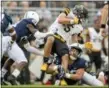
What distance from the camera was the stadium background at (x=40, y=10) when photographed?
51.5 ft

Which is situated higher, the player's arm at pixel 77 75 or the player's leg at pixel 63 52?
the player's leg at pixel 63 52

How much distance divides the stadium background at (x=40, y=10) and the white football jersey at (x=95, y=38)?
20 centimetres

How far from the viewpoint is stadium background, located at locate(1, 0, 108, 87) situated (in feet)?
51.5

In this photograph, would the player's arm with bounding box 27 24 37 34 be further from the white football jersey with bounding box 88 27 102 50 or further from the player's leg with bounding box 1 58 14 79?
the white football jersey with bounding box 88 27 102 50

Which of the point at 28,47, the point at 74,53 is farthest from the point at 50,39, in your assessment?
the point at 28,47

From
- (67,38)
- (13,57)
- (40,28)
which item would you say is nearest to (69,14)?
(67,38)

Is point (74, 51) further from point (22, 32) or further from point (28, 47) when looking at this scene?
point (28, 47)

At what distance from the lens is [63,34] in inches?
505

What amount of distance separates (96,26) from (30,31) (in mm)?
Result: 2996

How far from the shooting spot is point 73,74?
12711 millimetres

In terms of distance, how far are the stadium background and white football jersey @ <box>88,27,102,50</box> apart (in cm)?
20

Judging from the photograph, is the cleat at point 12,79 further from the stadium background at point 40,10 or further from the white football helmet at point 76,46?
the stadium background at point 40,10

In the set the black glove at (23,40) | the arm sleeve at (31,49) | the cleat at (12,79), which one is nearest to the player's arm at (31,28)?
the black glove at (23,40)

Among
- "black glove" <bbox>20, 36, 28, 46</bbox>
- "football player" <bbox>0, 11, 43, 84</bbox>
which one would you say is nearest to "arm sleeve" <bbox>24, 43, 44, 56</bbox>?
"black glove" <bbox>20, 36, 28, 46</bbox>
